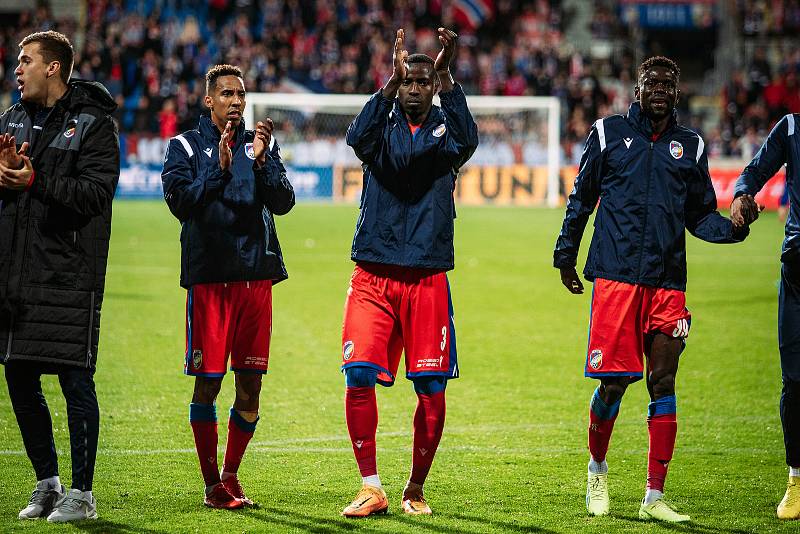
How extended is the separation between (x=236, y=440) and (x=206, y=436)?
206mm

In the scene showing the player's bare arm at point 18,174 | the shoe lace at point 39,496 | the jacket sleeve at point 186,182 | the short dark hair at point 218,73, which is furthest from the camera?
the short dark hair at point 218,73

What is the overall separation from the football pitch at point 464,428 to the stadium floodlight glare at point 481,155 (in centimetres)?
1198

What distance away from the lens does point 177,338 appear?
33.6 ft

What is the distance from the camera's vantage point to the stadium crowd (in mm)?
28703

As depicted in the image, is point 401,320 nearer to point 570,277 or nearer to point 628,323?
point 570,277

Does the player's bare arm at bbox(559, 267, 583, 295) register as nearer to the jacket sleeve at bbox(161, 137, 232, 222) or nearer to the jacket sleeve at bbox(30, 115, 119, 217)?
the jacket sleeve at bbox(161, 137, 232, 222)

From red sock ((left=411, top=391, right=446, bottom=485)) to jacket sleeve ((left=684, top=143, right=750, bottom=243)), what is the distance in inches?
58.3

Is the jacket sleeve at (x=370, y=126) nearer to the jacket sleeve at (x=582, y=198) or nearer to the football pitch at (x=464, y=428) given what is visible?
the jacket sleeve at (x=582, y=198)

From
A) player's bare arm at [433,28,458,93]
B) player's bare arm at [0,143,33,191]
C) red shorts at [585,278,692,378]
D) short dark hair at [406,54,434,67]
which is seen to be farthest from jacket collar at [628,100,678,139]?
player's bare arm at [0,143,33,191]

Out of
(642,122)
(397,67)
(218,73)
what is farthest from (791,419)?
(218,73)

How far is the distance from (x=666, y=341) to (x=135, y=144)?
2273 cm

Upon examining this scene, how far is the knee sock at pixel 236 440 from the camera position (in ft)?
17.8

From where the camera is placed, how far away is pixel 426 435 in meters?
5.32

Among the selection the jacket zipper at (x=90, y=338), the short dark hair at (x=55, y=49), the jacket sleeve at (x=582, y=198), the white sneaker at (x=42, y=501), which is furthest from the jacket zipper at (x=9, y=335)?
the jacket sleeve at (x=582, y=198)
